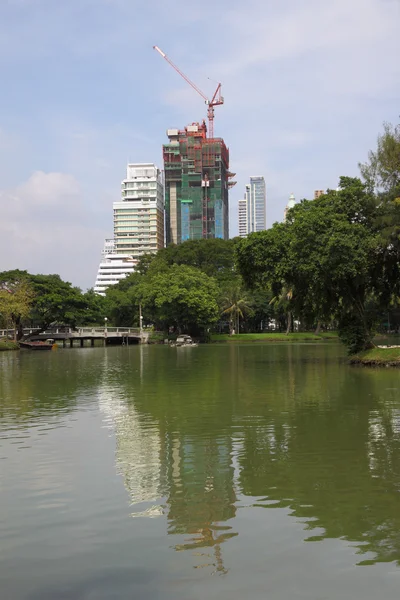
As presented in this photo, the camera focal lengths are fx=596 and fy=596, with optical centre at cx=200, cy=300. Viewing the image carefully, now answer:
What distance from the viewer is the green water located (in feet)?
20.2

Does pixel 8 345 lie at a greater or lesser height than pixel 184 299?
lesser

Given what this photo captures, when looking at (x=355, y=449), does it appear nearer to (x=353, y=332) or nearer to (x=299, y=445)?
(x=299, y=445)

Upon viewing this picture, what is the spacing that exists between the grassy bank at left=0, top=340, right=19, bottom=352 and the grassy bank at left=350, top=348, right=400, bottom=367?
47673mm

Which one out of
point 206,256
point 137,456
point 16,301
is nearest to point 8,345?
point 16,301

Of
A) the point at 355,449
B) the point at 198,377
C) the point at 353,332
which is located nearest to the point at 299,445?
the point at 355,449

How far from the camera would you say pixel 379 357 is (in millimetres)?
32812

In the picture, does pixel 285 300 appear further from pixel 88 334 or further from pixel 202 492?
pixel 202 492

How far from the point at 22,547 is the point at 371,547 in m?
4.12

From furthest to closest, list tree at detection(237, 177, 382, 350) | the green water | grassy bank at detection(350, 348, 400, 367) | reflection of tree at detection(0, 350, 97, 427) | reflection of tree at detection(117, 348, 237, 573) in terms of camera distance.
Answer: grassy bank at detection(350, 348, 400, 367)
tree at detection(237, 177, 382, 350)
reflection of tree at detection(0, 350, 97, 427)
reflection of tree at detection(117, 348, 237, 573)
the green water

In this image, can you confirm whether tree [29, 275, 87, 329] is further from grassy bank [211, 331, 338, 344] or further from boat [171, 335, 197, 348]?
grassy bank [211, 331, 338, 344]

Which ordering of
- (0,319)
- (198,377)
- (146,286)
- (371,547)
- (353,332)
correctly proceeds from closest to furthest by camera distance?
(371,547) → (198,377) → (353,332) → (0,319) → (146,286)

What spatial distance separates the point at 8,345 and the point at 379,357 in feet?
164

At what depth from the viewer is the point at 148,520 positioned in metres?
7.93

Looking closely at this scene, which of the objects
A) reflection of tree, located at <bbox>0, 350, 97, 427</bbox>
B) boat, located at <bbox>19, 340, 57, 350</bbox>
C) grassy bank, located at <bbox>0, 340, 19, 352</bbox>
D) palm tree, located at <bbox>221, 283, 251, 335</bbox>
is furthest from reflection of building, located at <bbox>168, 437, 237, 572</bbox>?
palm tree, located at <bbox>221, 283, 251, 335</bbox>
